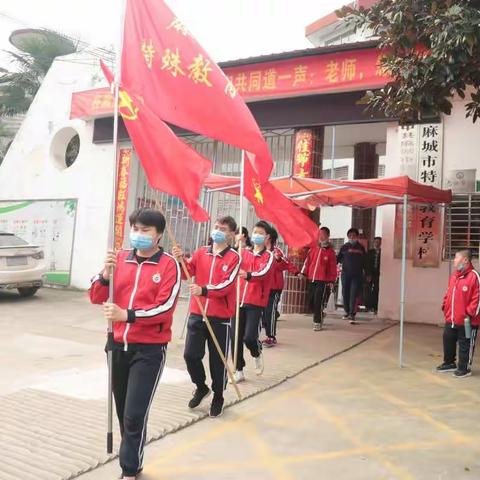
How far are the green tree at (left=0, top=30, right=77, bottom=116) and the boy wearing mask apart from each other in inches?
471

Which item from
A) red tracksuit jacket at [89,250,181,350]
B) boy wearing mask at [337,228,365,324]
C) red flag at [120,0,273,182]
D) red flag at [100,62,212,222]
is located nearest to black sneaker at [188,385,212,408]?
red tracksuit jacket at [89,250,181,350]

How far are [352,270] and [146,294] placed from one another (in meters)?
6.83

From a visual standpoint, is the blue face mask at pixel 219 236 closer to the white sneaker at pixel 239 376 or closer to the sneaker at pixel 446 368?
the white sneaker at pixel 239 376

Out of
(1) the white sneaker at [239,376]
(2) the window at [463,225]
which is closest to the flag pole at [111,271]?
(1) the white sneaker at [239,376]

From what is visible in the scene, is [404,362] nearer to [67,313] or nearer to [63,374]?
[63,374]

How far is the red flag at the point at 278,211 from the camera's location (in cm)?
555

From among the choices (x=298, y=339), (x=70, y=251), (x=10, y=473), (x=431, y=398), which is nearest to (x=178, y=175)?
(x=10, y=473)

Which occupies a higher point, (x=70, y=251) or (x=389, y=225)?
(x=389, y=225)

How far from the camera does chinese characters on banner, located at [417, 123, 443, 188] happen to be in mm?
8867

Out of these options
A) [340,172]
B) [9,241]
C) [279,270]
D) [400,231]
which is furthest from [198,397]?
[340,172]

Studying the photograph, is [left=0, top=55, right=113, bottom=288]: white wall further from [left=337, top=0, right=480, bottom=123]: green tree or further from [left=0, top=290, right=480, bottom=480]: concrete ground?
[left=337, top=0, right=480, bottom=123]: green tree

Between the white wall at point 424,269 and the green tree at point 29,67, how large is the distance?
39.6 ft

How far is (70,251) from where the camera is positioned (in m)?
12.4

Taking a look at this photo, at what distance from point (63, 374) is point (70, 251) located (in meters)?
7.68
